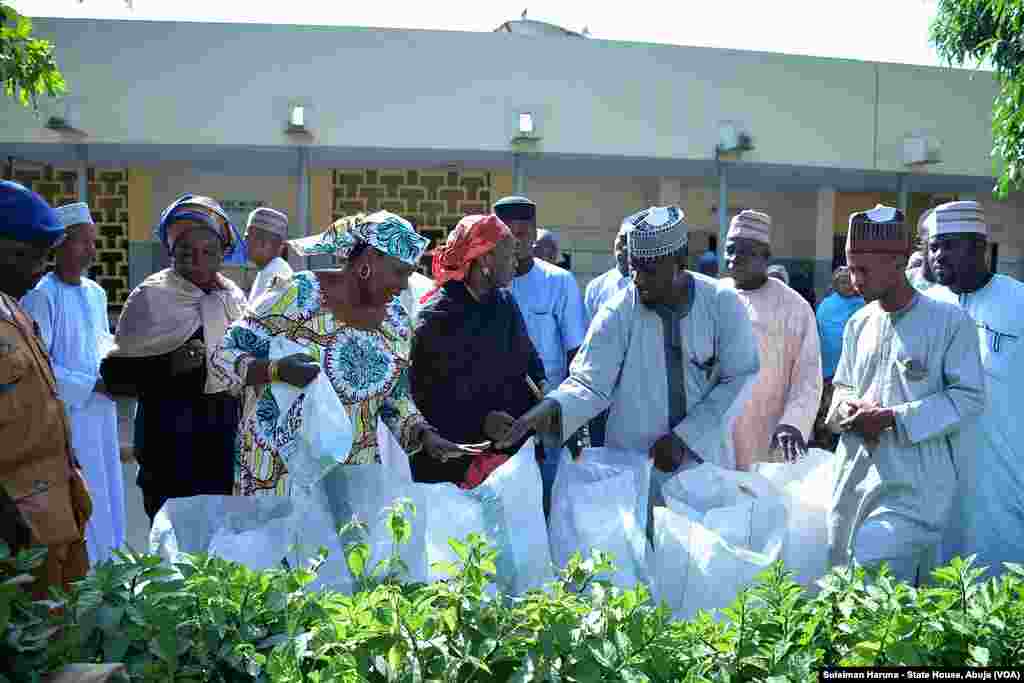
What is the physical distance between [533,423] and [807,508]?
104cm

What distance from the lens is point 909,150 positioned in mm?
15688

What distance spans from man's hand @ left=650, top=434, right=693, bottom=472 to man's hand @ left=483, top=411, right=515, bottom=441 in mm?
561

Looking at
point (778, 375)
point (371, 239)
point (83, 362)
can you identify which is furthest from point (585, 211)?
point (371, 239)

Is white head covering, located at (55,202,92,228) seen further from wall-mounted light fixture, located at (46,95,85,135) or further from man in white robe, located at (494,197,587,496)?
wall-mounted light fixture, located at (46,95,85,135)

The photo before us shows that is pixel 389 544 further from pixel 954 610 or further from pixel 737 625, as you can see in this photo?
pixel 954 610

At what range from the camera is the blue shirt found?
26.3ft

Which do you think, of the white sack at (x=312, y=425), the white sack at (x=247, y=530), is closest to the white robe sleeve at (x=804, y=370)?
the white sack at (x=312, y=425)

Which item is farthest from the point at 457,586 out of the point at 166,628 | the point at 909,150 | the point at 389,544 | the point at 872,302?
the point at 909,150

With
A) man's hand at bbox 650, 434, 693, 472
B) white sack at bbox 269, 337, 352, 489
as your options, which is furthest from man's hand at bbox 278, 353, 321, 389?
man's hand at bbox 650, 434, 693, 472

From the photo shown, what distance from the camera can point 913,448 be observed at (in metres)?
3.45

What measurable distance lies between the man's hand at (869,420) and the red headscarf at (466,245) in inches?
60.9

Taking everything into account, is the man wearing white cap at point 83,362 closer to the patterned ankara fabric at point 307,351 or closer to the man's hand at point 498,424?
the patterned ankara fabric at point 307,351

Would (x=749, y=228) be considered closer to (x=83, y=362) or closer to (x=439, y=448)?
(x=439, y=448)

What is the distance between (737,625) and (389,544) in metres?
1.20
